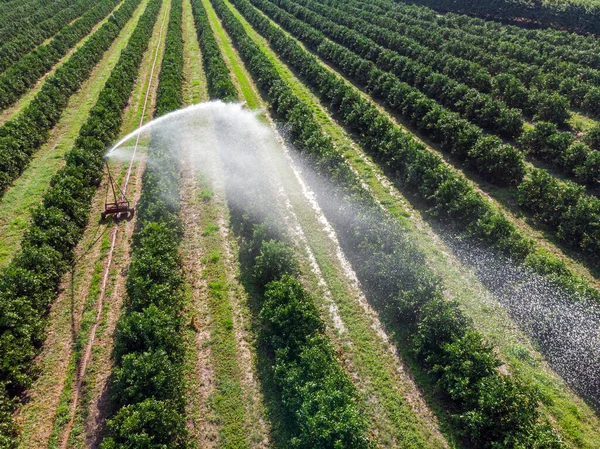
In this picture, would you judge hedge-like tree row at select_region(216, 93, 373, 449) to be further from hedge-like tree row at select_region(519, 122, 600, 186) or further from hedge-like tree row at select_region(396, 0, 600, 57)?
hedge-like tree row at select_region(396, 0, 600, 57)

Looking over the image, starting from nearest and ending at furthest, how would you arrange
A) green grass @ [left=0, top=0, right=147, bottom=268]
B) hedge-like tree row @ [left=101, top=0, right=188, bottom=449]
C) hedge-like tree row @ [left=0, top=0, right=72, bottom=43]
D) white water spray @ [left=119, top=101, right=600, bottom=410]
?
hedge-like tree row @ [left=101, top=0, right=188, bottom=449], white water spray @ [left=119, top=101, right=600, bottom=410], green grass @ [left=0, top=0, right=147, bottom=268], hedge-like tree row @ [left=0, top=0, right=72, bottom=43]

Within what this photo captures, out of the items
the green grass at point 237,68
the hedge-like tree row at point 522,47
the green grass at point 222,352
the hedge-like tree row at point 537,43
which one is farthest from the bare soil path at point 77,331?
the hedge-like tree row at point 537,43

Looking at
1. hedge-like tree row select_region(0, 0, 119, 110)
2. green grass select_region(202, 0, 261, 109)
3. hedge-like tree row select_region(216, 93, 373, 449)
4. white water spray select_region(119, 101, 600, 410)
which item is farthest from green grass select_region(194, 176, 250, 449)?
hedge-like tree row select_region(0, 0, 119, 110)

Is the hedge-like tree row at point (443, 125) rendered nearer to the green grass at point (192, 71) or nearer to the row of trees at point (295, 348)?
the row of trees at point (295, 348)

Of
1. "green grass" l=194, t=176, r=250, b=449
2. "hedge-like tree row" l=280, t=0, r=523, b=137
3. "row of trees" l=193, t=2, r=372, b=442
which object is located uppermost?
"hedge-like tree row" l=280, t=0, r=523, b=137

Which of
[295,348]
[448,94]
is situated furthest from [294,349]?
[448,94]
